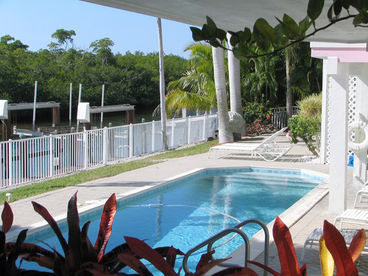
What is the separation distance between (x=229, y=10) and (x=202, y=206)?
7285 mm

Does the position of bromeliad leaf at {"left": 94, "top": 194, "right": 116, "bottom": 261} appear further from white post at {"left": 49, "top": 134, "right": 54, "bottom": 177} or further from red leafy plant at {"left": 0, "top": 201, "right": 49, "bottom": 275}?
white post at {"left": 49, "top": 134, "right": 54, "bottom": 177}

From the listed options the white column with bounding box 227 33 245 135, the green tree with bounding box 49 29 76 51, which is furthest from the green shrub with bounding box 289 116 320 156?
the green tree with bounding box 49 29 76 51

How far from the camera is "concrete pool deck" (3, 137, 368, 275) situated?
649 cm

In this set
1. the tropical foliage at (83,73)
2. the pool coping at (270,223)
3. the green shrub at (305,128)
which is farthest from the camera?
the tropical foliage at (83,73)

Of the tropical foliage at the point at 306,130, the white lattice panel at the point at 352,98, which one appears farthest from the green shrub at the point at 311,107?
the white lattice panel at the point at 352,98

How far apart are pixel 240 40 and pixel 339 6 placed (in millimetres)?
386

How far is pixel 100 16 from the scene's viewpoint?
248ft

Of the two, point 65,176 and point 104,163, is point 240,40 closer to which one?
point 65,176

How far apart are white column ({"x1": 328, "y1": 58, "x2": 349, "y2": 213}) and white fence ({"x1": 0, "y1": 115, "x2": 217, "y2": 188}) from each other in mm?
7169

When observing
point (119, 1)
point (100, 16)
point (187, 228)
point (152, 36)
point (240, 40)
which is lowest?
point (187, 228)

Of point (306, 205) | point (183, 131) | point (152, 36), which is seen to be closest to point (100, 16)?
point (152, 36)

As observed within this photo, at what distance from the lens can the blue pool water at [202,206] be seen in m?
7.82

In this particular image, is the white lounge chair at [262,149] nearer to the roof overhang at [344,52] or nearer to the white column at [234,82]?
the white column at [234,82]

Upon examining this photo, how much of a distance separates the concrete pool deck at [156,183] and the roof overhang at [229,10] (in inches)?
115
